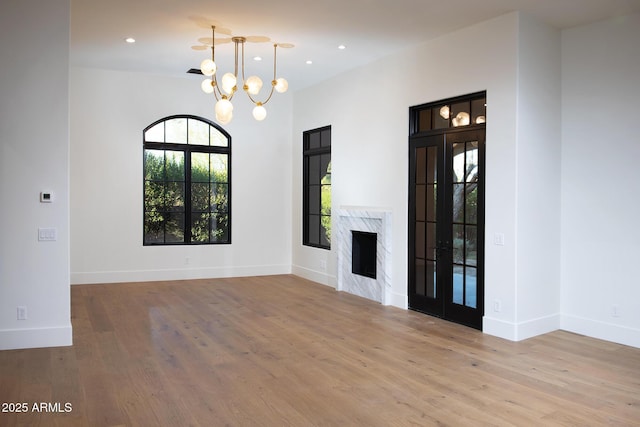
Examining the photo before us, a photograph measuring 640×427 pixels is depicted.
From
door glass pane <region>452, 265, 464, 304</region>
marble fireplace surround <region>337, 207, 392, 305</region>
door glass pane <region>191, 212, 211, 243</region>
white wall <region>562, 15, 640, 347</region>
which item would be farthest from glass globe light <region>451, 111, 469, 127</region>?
door glass pane <region>191, 212, 211, 243</region>

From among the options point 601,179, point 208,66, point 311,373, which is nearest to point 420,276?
point 601,179

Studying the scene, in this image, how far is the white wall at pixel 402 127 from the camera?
206 inches

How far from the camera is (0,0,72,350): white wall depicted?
4.59 m

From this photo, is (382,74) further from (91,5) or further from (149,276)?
(149,276)

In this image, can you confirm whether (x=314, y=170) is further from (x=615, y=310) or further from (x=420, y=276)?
(x=615, y=310)

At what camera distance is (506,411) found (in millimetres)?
3439

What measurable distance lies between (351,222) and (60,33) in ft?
14.4

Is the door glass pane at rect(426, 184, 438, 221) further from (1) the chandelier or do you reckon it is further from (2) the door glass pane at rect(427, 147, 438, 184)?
(1) the chandelier

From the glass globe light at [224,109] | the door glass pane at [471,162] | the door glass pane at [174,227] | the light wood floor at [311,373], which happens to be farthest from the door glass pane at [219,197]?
the door glass pane at [471,162]

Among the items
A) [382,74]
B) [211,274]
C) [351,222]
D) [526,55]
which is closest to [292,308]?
[351,222]

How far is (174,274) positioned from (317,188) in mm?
2782

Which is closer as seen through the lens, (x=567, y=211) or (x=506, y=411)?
(x=506, y=411)

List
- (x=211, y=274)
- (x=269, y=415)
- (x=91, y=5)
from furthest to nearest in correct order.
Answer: (x=211, y=274) < (x=91, y=5) < (x=269, y=415)

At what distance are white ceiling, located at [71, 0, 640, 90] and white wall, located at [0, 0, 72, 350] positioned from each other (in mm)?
670
